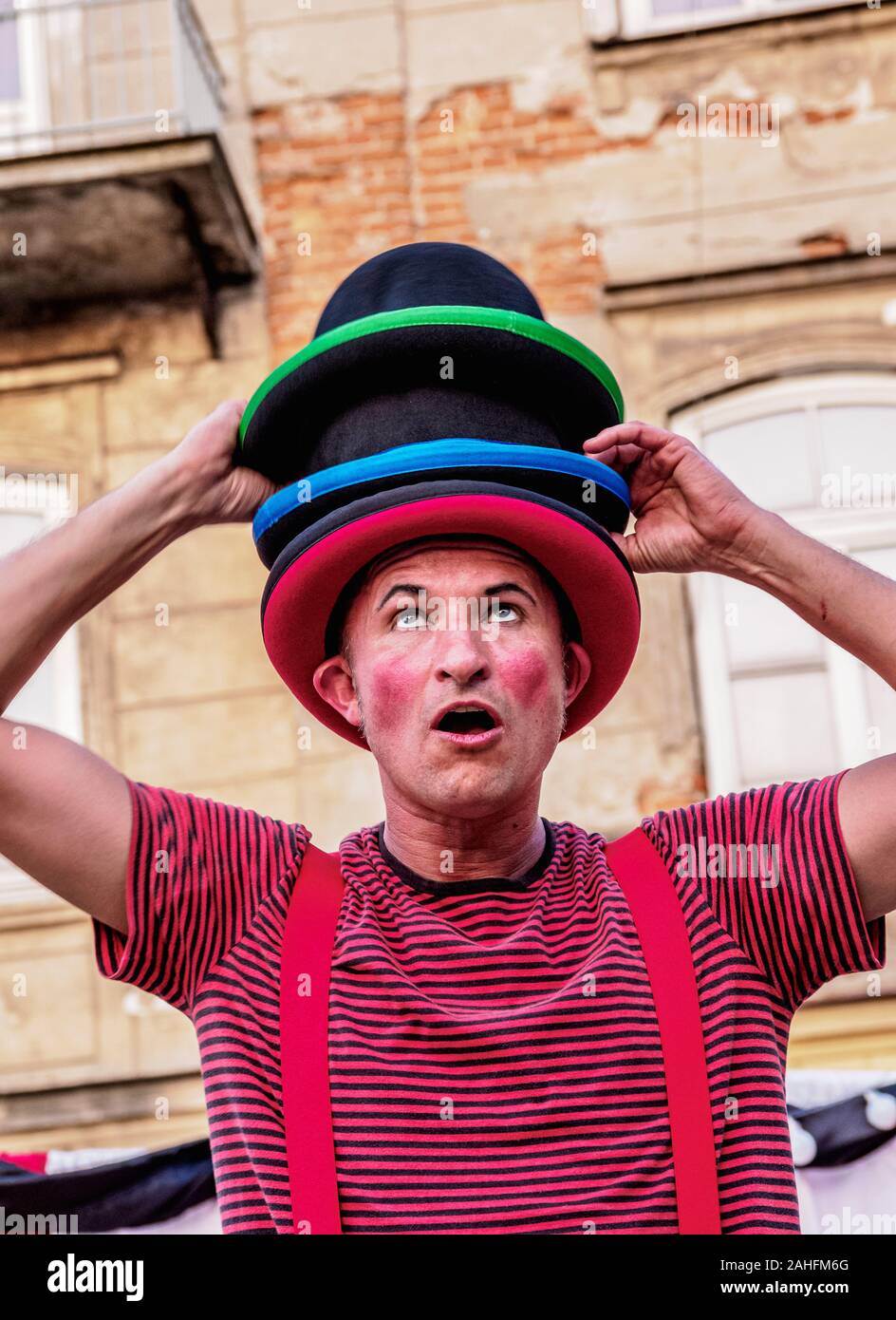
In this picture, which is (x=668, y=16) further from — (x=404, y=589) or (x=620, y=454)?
(x=404, y=589)

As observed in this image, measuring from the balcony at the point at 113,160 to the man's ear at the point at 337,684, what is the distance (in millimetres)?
4516

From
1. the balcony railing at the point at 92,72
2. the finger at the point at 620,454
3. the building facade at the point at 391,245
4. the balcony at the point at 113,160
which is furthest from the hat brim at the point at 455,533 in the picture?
the balcony railing at the point at 92,72

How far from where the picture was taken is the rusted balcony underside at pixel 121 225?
6.18 m

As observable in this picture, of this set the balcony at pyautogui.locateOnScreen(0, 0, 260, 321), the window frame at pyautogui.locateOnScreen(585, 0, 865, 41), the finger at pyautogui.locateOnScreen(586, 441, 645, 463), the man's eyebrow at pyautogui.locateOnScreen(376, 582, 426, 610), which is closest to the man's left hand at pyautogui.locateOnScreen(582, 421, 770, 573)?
the finger at pyautogui.locateOnScreen(586, 441, 645, 463)

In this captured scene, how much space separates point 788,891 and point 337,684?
0.59 m

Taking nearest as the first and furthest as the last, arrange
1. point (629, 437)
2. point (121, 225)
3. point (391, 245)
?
point (629, 437), point (121, 225), point (391, 245)

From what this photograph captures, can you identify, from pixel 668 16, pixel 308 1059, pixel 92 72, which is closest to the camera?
pixel 308 1059

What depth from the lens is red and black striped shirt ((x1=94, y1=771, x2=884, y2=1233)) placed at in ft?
5.53

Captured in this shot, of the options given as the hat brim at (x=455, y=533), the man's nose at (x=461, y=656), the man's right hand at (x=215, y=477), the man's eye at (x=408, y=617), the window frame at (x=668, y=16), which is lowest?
the man's nose at (x=461, y=656)

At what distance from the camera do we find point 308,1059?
1.72 m

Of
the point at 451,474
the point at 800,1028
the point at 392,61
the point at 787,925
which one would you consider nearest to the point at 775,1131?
the point at 787,925

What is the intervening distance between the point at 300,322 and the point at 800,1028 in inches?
126

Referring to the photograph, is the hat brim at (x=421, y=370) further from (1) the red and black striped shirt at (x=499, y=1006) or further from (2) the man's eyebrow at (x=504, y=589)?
(1) the red and black striped shirt at (x=499, y=1006)

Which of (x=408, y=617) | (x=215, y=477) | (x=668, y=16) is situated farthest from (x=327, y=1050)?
(x=668, y=16)
